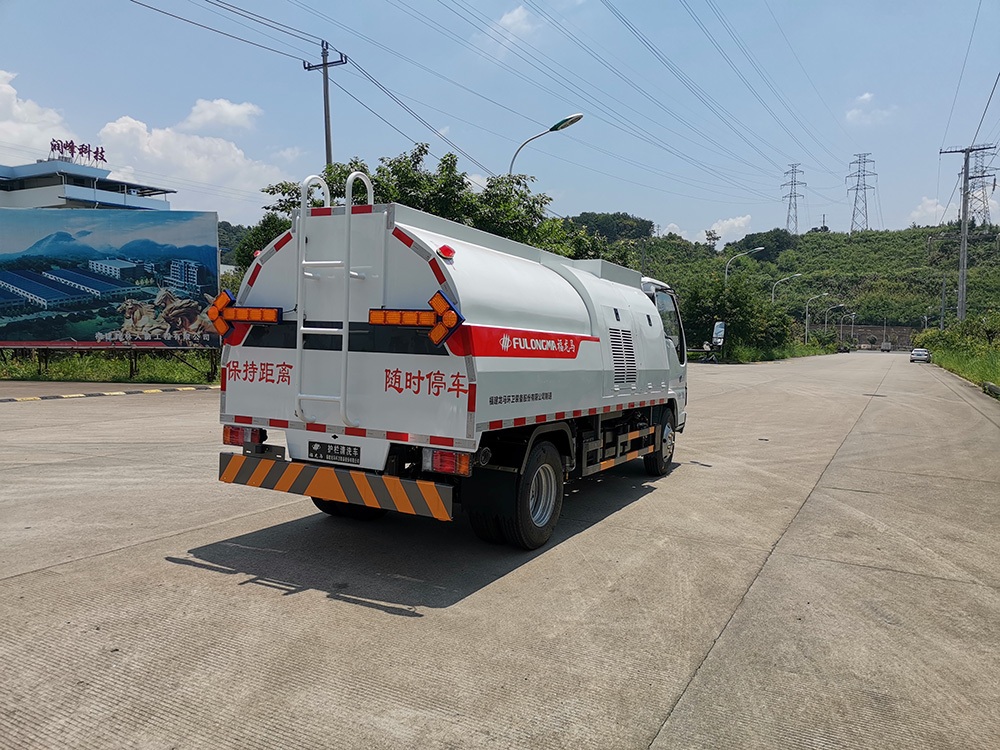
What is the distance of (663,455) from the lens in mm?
9695

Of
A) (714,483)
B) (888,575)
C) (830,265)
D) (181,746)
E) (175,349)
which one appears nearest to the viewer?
(181,746)

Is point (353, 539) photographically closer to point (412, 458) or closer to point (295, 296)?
point (412, 458)

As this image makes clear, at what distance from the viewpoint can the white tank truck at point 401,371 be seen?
518 cm

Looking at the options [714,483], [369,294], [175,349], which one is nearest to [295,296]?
[369,294]

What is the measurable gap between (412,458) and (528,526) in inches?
44.1

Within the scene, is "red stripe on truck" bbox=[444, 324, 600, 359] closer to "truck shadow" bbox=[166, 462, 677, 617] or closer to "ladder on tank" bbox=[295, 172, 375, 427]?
"ladder on tank" bbox=[295, 172, 375, 427]

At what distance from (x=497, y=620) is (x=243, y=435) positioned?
9.15ft

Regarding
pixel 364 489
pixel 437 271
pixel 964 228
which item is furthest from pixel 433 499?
pixel 964 228

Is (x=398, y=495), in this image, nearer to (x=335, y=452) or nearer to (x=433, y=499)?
(x=433, y=499)

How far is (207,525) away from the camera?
6.64 m

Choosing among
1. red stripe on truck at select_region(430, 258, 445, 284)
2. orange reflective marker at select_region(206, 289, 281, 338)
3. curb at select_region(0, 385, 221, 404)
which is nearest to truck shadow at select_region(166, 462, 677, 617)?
orange reflective marker at select_region(206, 289, 281, 338)

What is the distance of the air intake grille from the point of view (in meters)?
7.64

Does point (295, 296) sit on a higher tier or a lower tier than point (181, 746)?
higher

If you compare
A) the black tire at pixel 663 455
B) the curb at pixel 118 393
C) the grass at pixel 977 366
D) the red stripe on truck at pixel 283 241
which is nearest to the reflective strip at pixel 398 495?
the red stripe on truck at pixel 283 241
